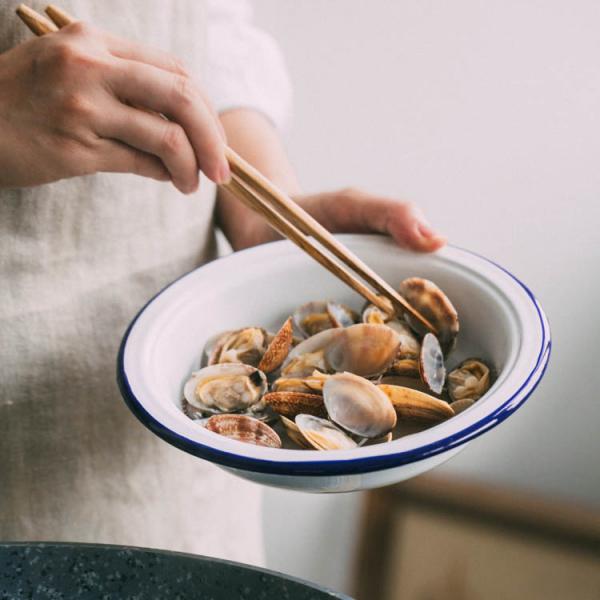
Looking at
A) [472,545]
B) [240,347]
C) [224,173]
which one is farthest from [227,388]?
[472,545]

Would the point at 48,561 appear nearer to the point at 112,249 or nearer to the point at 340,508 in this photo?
the point at 112,249

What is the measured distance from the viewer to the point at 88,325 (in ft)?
2.05


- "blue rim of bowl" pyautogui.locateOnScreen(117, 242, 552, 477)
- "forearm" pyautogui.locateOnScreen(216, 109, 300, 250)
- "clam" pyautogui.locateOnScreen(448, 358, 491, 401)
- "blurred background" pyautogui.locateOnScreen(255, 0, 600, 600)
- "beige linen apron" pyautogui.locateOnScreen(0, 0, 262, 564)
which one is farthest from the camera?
"blurred background" pyautogui.locateOnScreen(255, 0, 600, 600)

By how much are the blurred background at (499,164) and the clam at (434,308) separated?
0.68m

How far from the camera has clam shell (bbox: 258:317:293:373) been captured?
542mm

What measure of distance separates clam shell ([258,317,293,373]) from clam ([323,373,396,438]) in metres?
0.08

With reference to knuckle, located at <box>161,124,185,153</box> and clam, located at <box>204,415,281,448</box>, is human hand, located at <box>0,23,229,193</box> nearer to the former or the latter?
knuckle, located at <box>161,124,185,153</box>

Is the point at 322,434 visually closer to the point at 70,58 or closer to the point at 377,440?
the point at 377,440

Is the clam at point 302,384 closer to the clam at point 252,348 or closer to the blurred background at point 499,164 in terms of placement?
the clam at point 252,348

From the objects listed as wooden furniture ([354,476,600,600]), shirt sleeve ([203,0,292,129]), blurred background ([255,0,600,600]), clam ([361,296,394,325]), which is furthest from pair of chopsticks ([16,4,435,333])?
wooden furniture ([354,476,600,600])

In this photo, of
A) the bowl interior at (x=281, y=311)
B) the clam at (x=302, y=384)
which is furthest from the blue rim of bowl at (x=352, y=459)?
the clam at (x=302, y=384)

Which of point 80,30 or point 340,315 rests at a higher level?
point 80,30

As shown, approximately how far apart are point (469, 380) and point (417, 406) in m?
0.05

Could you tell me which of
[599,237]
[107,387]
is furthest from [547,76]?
[107,387]
